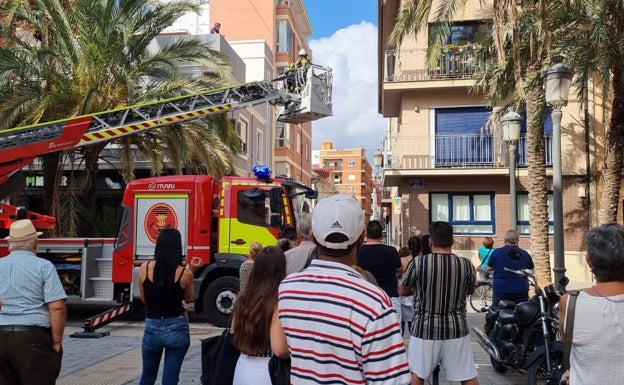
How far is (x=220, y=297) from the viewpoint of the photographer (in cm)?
1039

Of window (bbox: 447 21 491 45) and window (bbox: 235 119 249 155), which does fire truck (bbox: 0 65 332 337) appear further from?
window (bbox: 235 119 249 155)

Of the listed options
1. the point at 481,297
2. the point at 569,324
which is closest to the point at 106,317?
the point at 569,324

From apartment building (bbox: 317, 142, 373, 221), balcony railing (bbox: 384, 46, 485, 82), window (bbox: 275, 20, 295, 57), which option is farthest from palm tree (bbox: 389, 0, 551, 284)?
apartment building (bbox: 317, 142, 373, 221)

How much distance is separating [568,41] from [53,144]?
35.1ft

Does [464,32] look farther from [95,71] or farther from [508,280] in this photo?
[508,280]

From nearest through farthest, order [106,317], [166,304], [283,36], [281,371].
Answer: [281,371], [166,304], [106,317], [283,36]

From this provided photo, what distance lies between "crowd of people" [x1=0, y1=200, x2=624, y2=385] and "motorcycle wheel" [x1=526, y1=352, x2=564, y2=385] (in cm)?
112

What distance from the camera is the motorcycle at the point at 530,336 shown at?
5.44 m

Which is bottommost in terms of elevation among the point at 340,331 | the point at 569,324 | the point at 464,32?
the point at 569,324

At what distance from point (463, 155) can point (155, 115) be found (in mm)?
11034

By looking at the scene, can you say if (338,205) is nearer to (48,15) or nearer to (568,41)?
(568,41)

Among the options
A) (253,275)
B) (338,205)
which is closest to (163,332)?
A: (253,275)

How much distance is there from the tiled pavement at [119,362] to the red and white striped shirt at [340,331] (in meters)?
4.79

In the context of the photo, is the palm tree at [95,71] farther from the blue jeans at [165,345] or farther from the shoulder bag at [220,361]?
the shoulder bag at [220,361]
